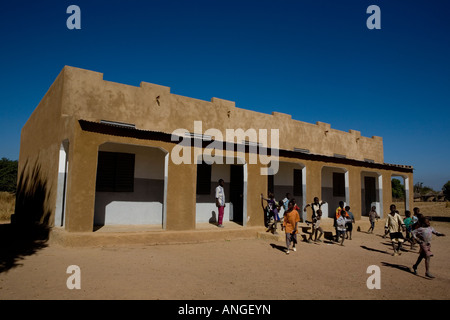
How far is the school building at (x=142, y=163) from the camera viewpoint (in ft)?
29.1

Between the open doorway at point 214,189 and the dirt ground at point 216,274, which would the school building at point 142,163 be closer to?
the open doorway at point 214,189

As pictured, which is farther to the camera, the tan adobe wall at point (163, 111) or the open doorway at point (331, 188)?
the open doorway at point (331, 188)

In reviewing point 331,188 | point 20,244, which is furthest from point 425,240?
point 20,244

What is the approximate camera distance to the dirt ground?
5305mm

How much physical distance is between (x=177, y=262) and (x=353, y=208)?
10323mm

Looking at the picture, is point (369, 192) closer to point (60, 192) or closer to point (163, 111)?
point (163, 111)

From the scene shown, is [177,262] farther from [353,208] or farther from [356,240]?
[353,208]

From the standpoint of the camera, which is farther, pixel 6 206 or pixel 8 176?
pixel 8 176

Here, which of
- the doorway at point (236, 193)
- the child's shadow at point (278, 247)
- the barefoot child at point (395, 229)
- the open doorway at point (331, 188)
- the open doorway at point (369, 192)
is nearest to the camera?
the barefoot child at point (395, 229)

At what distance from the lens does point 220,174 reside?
1329 cm

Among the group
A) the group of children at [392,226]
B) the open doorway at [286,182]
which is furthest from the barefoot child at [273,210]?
the open doorway at [286,182]

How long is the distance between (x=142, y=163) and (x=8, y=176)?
3712 cm

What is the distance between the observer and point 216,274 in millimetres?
6621

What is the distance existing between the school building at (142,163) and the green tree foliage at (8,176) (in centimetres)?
2747
